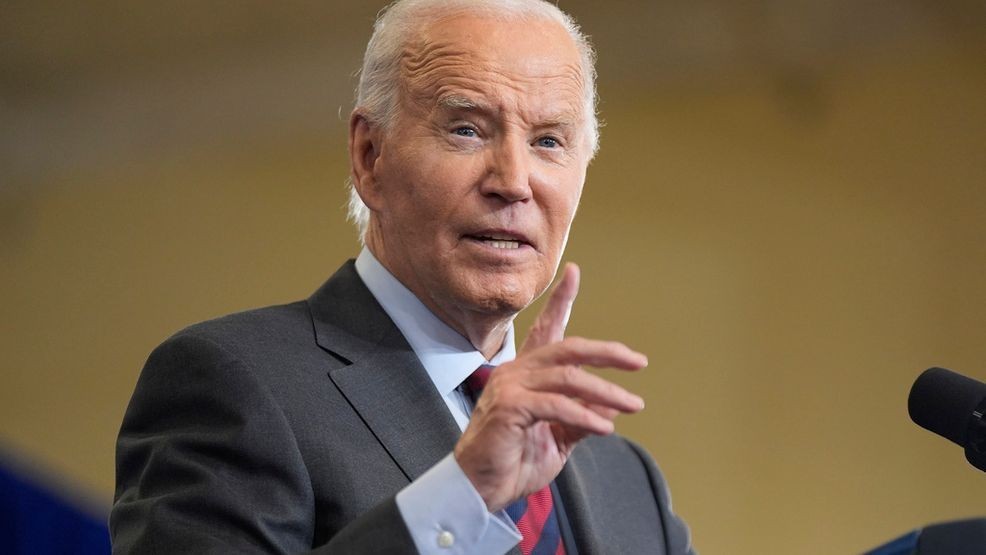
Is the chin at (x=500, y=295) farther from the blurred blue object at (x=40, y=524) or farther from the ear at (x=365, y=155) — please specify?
the blurred blue object at (x=40, y=524)

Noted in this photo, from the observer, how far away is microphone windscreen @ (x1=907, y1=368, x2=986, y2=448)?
135 centimetres

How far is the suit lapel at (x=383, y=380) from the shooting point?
5.76ft

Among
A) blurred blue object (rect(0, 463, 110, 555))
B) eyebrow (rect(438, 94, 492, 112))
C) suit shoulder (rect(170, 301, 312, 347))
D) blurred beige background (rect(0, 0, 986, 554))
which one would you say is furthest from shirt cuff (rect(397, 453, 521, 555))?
blurred beige background (rect(0, 0, 986, 554))

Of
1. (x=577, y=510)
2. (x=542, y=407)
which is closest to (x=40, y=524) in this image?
(x=577, y=510)

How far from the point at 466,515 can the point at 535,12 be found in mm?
906

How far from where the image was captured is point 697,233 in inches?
221

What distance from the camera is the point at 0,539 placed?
379 centimetres

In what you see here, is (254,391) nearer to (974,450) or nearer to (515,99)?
(515,99)

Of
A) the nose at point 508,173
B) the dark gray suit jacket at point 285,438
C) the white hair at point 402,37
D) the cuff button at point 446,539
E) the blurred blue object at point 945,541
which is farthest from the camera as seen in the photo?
the white hair at point 402,37

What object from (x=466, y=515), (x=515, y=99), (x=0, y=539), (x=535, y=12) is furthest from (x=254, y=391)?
(x=0, y=539)

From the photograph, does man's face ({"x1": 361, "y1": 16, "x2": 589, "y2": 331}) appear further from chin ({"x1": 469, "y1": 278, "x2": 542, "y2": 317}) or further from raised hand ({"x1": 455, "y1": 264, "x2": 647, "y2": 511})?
raised hand ({"x1": 455, "y1": 264, "x2": 647, "y2": 511})

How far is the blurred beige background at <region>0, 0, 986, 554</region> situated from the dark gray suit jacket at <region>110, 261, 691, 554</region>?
3610mm

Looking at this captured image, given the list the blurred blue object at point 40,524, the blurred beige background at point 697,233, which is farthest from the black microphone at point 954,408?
the blurred beige background at point 697,233

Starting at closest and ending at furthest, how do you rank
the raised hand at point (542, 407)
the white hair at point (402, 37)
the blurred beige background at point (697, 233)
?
the raised hand at point (542, 407) < the white hair at point (402, 37) < the blurred beige background at point (697, 233)
